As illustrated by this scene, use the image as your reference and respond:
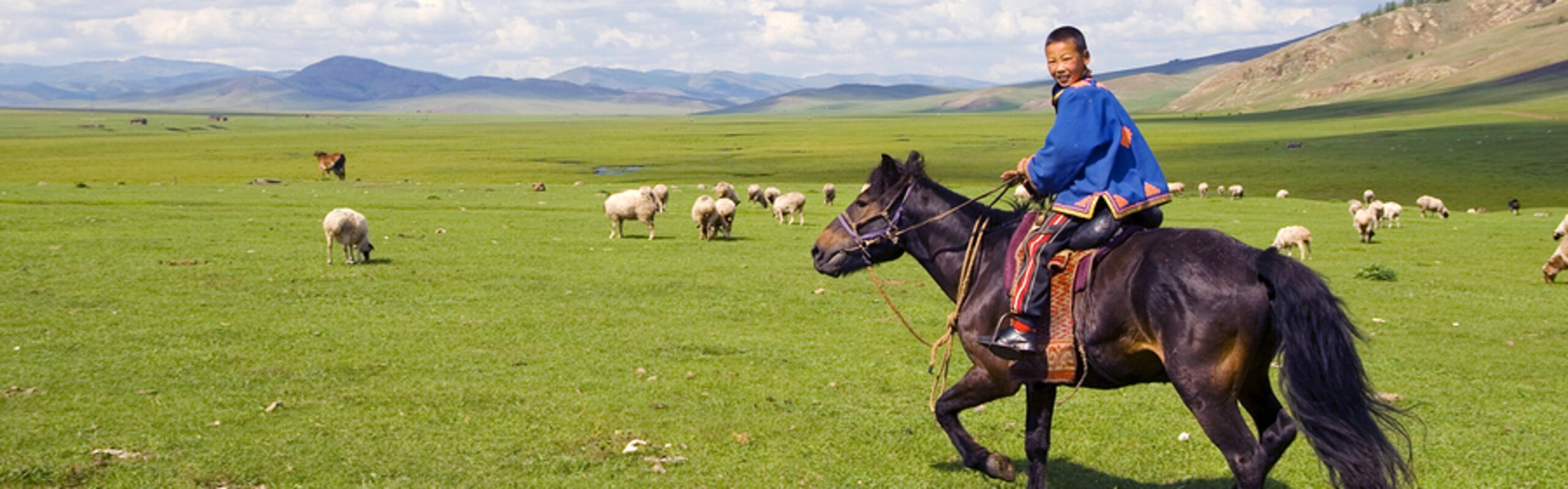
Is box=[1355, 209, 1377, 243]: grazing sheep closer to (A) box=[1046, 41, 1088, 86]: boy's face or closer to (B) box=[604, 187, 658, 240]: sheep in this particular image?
(B) box=[604, 187, 658, 240]: sheep

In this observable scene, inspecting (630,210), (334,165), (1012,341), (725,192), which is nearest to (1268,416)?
(1012,341)

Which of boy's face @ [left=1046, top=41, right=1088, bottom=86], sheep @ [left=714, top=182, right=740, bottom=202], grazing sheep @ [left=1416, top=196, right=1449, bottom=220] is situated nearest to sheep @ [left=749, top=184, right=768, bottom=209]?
sheep @ [left=714, top=182, right=740, bottom=202]

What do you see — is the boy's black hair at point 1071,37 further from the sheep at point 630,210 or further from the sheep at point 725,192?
the sheep at point 725,192

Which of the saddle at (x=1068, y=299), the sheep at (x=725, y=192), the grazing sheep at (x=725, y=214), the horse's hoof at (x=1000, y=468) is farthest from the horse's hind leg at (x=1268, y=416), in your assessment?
the sheep at (x=725, y=192)

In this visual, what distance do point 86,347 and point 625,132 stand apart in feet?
541

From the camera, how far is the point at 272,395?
39.6 ft

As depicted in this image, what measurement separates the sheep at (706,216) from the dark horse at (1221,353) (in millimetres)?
21179

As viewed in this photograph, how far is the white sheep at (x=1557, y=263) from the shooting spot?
21.7m

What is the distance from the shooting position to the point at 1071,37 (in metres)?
7.91

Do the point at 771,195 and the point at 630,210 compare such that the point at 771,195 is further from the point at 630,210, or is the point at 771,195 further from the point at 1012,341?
the point at 1012,341

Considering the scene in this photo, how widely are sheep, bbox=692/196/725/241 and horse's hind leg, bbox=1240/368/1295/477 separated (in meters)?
22.2

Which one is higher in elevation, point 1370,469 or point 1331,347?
point 1331,347

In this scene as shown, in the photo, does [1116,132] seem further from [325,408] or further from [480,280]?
[480,280]

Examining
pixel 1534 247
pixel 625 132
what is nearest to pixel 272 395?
pixel 1534 247
